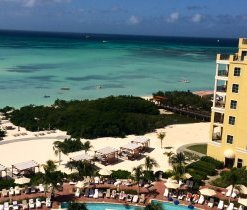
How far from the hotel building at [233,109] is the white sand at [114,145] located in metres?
6.99

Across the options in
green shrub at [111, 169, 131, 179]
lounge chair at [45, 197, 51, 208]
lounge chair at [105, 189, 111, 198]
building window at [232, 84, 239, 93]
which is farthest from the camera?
building window at [232, 84, 239, 93]

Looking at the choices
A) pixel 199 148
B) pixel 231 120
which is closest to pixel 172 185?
pixel 231 120

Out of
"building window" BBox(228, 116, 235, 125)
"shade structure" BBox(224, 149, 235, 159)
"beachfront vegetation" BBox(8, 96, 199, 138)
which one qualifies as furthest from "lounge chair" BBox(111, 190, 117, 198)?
"beachfront vegetation" BBox(8, 96, 199, 138)

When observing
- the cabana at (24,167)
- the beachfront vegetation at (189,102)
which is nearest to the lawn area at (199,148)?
the cabana at (24,167)

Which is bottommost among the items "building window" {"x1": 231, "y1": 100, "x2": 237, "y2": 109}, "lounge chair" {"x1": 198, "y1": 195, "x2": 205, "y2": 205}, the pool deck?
the pool deck

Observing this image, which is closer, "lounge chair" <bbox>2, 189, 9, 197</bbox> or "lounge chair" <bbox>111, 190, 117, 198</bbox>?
"lounge chair" <bbox>2, 189, 9, 197</bbox>

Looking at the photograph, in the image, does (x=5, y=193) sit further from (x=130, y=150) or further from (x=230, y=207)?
(x=230, y=207)

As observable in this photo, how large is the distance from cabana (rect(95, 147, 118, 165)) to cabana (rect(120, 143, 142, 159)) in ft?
5.31

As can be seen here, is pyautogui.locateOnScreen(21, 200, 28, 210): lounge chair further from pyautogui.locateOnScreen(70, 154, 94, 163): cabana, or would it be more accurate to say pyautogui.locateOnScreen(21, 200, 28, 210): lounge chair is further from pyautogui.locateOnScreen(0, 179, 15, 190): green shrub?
pyautogui.locateOnScreen(70, 154, 94, 163): cabana

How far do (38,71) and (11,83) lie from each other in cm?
2203

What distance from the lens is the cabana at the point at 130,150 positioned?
4538 cm

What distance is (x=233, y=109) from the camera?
139ft

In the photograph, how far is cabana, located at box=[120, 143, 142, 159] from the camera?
45.4m

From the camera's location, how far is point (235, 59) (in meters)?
41.6
